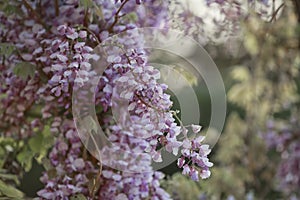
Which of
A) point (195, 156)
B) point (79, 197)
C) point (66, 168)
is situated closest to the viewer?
point (195, 156)

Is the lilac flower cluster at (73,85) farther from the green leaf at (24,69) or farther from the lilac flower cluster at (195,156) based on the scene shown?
the lilac flower cluster at (195,156)

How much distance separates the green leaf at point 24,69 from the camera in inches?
45.5

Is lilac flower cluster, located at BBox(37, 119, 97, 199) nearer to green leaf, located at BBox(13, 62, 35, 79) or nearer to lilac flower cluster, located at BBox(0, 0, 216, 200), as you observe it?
lilac flower cluster, located at BBox(0, 0, 216, 200)

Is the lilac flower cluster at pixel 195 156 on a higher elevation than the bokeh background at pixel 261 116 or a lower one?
higher

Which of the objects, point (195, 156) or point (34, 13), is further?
point (34, 13)

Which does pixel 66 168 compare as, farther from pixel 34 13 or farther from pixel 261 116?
pixel 261 116

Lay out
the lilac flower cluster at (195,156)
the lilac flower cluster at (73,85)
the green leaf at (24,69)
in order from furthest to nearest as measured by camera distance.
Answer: the green leaf at (24,69), the lilac flower cluster at (73,85), the lilac flower cluster at (195,156)

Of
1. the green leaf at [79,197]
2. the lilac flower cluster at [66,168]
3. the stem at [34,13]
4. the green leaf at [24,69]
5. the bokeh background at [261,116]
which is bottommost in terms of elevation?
the bokeh background at [261,116]

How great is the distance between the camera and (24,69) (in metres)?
1.16

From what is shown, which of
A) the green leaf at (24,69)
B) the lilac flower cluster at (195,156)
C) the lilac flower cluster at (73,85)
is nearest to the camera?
Result: the lilac flower cluster at (195,156)

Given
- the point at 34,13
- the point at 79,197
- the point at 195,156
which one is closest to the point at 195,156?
the point at 195,156

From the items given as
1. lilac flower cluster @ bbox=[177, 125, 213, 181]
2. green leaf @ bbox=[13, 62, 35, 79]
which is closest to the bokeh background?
green leaf @ bbox=[13, 62, 35, 79]

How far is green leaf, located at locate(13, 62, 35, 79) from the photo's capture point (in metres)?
1.16

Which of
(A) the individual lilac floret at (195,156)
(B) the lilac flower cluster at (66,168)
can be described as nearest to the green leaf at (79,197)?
(B) the lilac flower cluster at (66,168)
